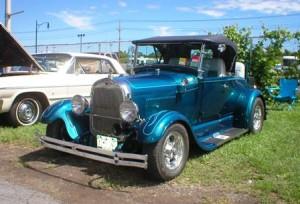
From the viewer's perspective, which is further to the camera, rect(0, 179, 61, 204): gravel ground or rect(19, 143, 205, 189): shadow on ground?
rect(19, 143, 205, 189): shadow on ground

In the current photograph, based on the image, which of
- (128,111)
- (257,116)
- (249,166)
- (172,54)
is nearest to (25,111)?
(172,54)

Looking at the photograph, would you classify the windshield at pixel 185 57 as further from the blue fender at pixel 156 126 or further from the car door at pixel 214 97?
the blue fender at pixel 156 126

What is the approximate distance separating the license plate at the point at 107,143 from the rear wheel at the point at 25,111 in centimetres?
351

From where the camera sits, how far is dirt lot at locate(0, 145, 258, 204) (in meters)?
5.02

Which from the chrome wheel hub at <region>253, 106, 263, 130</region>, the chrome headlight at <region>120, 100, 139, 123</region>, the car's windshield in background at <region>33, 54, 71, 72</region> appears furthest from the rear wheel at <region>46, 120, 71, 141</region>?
the chrome wheel hub at <region>253, 106, 263, 130</region>

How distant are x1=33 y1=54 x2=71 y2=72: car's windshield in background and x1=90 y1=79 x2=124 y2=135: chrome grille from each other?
158 inches

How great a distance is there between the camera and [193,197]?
5.07 metres

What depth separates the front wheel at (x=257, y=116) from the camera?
8375mm

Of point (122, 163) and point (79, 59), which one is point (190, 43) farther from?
point (79, 59)

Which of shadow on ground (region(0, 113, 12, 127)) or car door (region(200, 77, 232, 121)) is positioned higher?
car door (region(200, 77, 232, 121))

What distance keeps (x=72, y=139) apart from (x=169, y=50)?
2.42 m

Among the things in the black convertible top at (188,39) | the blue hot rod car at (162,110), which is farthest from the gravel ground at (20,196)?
the black convertible top at (188,39)

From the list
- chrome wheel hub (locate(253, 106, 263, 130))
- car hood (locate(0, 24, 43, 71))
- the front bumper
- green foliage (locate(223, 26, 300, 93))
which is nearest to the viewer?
the front bumper

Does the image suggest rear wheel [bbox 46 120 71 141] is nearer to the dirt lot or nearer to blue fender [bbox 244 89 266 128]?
the dirt lot
